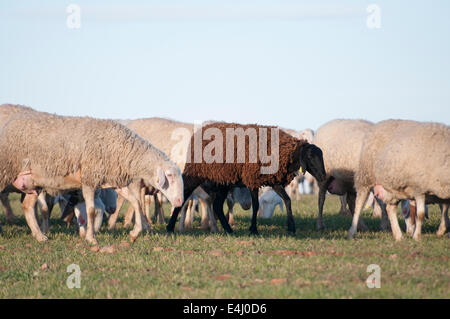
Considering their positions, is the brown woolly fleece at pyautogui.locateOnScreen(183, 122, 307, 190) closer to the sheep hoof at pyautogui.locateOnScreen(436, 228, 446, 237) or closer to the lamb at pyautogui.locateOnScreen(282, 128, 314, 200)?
the sheep hoof at pyautogui.locateOnScreen(436, 228, 446, 237)

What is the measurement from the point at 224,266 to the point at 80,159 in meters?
3.68

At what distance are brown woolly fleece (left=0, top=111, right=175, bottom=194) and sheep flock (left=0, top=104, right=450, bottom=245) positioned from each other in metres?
0.02

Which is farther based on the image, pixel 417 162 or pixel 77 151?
pixel 77 151

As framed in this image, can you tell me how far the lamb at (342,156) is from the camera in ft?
42.1

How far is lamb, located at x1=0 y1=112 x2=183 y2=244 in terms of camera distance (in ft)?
33.4

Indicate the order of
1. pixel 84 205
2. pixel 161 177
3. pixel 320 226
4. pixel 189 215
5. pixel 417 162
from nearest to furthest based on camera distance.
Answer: pixel 417 162
pixel 161 177
pixel 84 205
pixel 320 226
pixel 189 215

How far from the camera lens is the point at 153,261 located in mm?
8234

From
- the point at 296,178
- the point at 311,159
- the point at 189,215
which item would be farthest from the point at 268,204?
the point at 296,178

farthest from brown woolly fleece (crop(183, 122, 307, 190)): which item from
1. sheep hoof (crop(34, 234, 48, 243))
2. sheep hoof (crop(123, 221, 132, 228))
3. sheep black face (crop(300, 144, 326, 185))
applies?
sheep hoof (crop(34, 234, 48, 243))

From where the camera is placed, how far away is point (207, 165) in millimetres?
11414

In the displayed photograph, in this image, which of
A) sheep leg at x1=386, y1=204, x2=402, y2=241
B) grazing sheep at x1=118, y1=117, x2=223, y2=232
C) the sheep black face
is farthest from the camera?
grazing sheep at x1=118, y1=117, x2=223, y2=232

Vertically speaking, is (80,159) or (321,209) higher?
(80,159)

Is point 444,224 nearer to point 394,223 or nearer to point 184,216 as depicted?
point 394,223
